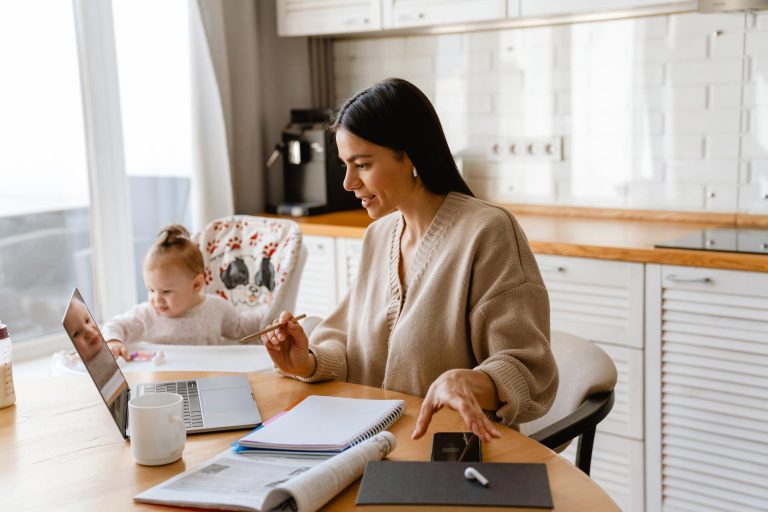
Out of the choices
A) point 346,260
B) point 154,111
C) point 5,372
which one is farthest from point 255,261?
point 5,372

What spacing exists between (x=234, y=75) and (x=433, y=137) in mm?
2168

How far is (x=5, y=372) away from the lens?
5.57 feet

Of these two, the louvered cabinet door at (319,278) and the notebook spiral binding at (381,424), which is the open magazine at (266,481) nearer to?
the notebook spiral binding at (381,424)

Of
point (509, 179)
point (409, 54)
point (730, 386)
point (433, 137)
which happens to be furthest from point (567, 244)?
point (409, 54)

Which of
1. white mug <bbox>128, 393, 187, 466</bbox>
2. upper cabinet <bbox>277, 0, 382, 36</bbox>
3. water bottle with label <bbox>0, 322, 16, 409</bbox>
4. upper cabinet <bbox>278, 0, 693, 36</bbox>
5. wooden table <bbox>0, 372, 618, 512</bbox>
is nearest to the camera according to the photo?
wooden table <bbox>0, 372, 618, 512</bbox>

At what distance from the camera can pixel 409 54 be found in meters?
3.84

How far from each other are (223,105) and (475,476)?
272 centimetres

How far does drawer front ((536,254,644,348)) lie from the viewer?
2.68 m

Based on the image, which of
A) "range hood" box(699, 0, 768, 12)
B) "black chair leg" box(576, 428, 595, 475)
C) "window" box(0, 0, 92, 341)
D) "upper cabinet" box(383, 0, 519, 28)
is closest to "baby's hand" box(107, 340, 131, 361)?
"black chair leg" box(576, 428, 595, 475)

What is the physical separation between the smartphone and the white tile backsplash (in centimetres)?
204

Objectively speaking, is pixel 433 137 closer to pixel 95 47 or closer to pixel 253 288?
pixel 253 288

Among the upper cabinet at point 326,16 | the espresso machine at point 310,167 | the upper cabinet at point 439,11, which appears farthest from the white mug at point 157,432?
the upper cabinet at point 326,16

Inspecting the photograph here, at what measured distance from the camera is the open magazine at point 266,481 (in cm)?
117

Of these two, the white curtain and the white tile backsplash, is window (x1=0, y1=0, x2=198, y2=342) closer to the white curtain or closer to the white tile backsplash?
the white curtain
